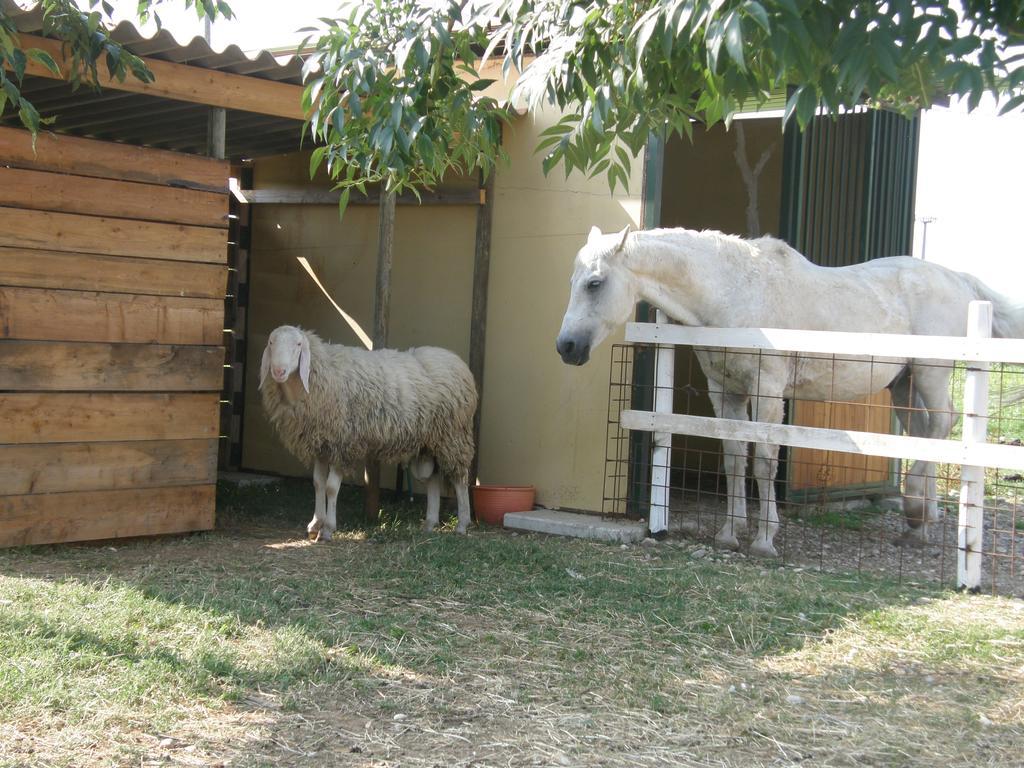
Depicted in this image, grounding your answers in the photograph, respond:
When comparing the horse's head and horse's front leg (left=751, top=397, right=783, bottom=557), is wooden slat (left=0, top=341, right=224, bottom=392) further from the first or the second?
horse's front leg (left=751, top=397, right=783, bottom=557)

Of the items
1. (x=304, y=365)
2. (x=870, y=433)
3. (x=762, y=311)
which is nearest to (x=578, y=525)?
(x=762, y=311)

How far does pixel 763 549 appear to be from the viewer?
672cm

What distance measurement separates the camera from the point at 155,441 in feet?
22.4

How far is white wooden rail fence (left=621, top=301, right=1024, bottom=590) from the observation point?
18.7 feet

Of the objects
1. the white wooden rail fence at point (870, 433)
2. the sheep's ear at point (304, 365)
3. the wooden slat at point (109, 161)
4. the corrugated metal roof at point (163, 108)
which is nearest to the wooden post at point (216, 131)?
the wooden slat at point (109, 161)

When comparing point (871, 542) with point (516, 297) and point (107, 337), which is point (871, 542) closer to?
point (516, 297)

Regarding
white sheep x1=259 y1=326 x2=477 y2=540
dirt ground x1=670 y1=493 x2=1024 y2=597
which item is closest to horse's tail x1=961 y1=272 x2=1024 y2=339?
dirt ground x1=670 y1=493 x2=1024 y2=597

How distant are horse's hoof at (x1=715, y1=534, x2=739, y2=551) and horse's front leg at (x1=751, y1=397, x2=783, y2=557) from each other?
12 centimetres

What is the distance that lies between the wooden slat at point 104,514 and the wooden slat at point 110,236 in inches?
60.4

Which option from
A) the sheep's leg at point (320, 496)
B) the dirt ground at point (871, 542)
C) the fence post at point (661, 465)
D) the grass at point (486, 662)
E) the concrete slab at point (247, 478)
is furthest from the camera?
the concrete slab at point (247, 478)

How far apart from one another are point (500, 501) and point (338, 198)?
3.20 m

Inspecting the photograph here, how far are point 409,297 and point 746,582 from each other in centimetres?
436

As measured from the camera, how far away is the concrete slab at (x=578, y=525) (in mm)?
7121

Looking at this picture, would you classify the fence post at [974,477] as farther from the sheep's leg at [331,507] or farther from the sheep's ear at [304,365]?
the sheep's ear at [304,365]
